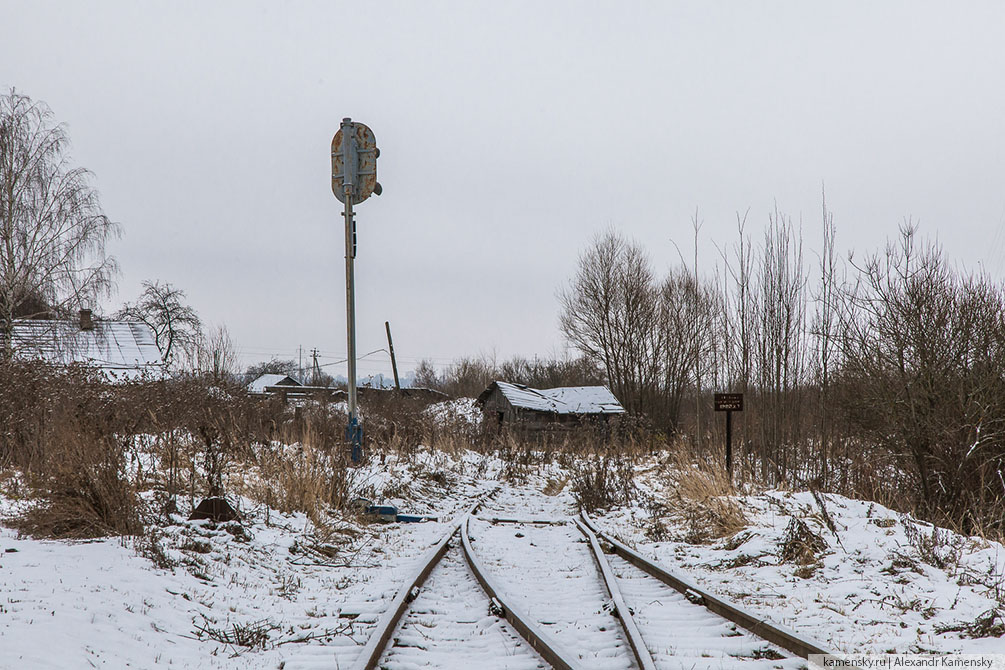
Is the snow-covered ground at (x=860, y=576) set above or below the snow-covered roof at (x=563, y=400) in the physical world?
below

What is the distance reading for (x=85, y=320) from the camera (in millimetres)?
21484

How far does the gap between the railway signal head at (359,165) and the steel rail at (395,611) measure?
789 cm

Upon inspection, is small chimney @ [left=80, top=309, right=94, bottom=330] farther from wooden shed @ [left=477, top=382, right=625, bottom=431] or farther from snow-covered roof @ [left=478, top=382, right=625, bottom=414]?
snow-covered roof @ [left=478, top=382, right=625, bottom=414]

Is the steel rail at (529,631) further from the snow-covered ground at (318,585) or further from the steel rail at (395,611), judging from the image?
the steel rail at (395,611)

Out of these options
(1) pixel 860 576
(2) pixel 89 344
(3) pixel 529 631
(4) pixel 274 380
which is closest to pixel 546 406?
(2) pixel 89 344

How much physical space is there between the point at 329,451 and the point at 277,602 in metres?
5.29

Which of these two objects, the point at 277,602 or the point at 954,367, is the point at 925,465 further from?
the point at 277,602

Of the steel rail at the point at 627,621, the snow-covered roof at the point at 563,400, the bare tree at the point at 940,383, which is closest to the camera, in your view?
the steel rail at the point at 627,621

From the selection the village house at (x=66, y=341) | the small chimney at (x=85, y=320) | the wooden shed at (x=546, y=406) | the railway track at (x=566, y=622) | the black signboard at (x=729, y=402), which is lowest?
the railway track at (x=566, y=622)

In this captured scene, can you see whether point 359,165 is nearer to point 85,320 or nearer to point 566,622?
point 566,622

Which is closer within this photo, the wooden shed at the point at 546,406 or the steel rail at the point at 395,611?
the steel rail at the point at 395,611

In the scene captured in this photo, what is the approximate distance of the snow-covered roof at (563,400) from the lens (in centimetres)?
3278

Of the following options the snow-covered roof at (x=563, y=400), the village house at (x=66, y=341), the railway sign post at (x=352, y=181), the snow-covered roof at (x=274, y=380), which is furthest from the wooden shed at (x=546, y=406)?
the snow-covered roof at (x=274, y=380)

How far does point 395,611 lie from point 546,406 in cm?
2948
